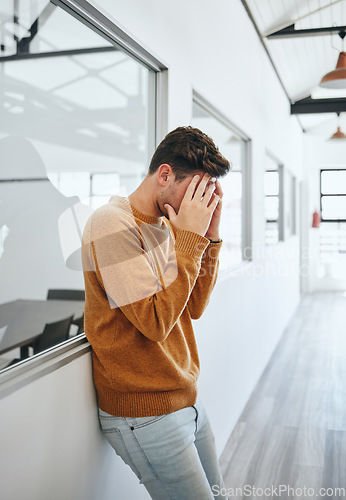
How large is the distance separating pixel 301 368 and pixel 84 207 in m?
3.25

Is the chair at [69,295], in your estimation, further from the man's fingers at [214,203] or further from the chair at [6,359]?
the man's fingers at [214,203]

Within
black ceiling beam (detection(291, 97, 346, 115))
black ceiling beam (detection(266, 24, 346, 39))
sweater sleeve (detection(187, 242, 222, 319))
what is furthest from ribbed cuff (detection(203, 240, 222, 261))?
black ceiling beam (detection(291, 97, 346, 115))

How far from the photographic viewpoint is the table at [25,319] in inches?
44.1

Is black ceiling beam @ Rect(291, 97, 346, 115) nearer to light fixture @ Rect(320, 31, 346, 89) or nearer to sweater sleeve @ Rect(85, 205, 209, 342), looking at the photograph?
light fixture @ Rect(320, 31, 346, 89)

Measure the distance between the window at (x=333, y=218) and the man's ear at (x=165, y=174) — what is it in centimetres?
798

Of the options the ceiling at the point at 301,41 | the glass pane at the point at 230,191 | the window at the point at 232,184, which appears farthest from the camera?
the ceiling at the point at 301,41

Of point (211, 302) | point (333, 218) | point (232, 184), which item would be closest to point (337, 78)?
point (232, 184)

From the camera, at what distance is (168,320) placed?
3.71ft

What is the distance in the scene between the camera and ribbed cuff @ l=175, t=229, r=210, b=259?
3.90ft

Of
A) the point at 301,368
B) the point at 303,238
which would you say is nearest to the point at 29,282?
the point at 301,368

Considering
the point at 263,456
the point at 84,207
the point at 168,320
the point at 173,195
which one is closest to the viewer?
the point at 168,320

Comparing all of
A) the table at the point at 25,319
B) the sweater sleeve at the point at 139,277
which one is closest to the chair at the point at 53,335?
the table at the point at 25,319

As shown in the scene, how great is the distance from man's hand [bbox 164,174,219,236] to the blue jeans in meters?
0.49

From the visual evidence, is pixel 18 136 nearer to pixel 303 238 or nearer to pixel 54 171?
pixel 54 171
